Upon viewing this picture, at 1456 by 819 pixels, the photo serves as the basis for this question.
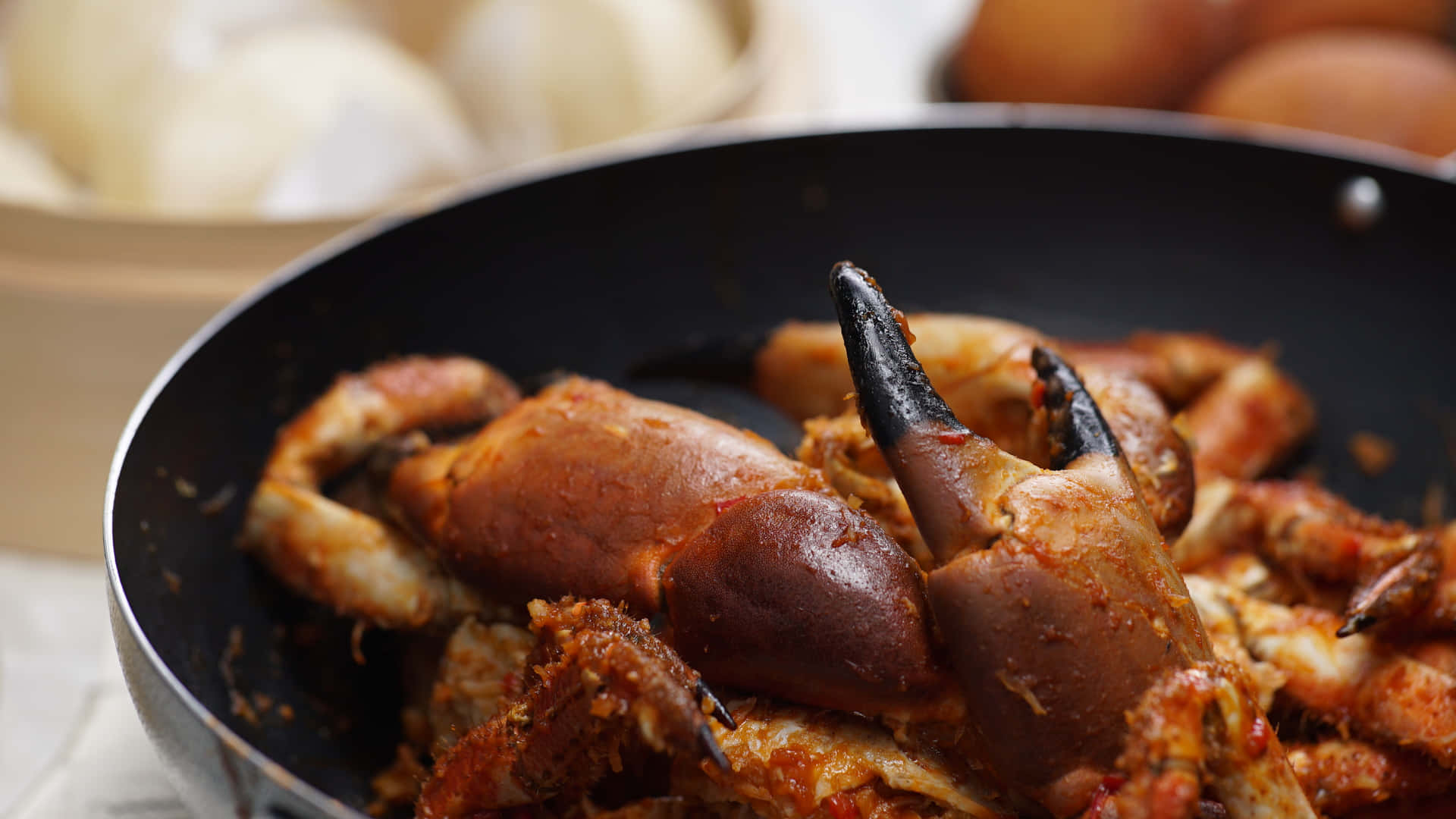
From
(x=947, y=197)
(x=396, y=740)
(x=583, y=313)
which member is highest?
(x=947, y=197)

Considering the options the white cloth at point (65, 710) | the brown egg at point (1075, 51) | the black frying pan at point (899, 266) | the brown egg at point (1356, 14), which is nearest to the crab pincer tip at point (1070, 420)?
the black frying pan at point (899, 266)

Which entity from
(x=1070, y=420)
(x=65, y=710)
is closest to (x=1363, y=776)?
(x=1070, y=420)

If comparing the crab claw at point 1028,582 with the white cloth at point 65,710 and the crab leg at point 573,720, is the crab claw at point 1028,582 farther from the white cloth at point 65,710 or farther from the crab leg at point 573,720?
the white cloth at point 65,710

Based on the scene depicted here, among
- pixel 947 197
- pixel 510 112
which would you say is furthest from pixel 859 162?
pixel 510 112

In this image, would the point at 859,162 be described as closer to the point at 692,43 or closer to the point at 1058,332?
the point at 1058,332

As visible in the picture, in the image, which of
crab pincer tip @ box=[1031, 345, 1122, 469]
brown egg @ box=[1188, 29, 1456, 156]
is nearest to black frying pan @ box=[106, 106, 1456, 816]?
crab pincer tip @ box=[1031, 345, 1122, 469]

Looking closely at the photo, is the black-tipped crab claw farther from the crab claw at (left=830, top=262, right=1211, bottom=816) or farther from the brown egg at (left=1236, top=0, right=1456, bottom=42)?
the brown egg at (left=1236, top=0, right=1456, bottom=42)
